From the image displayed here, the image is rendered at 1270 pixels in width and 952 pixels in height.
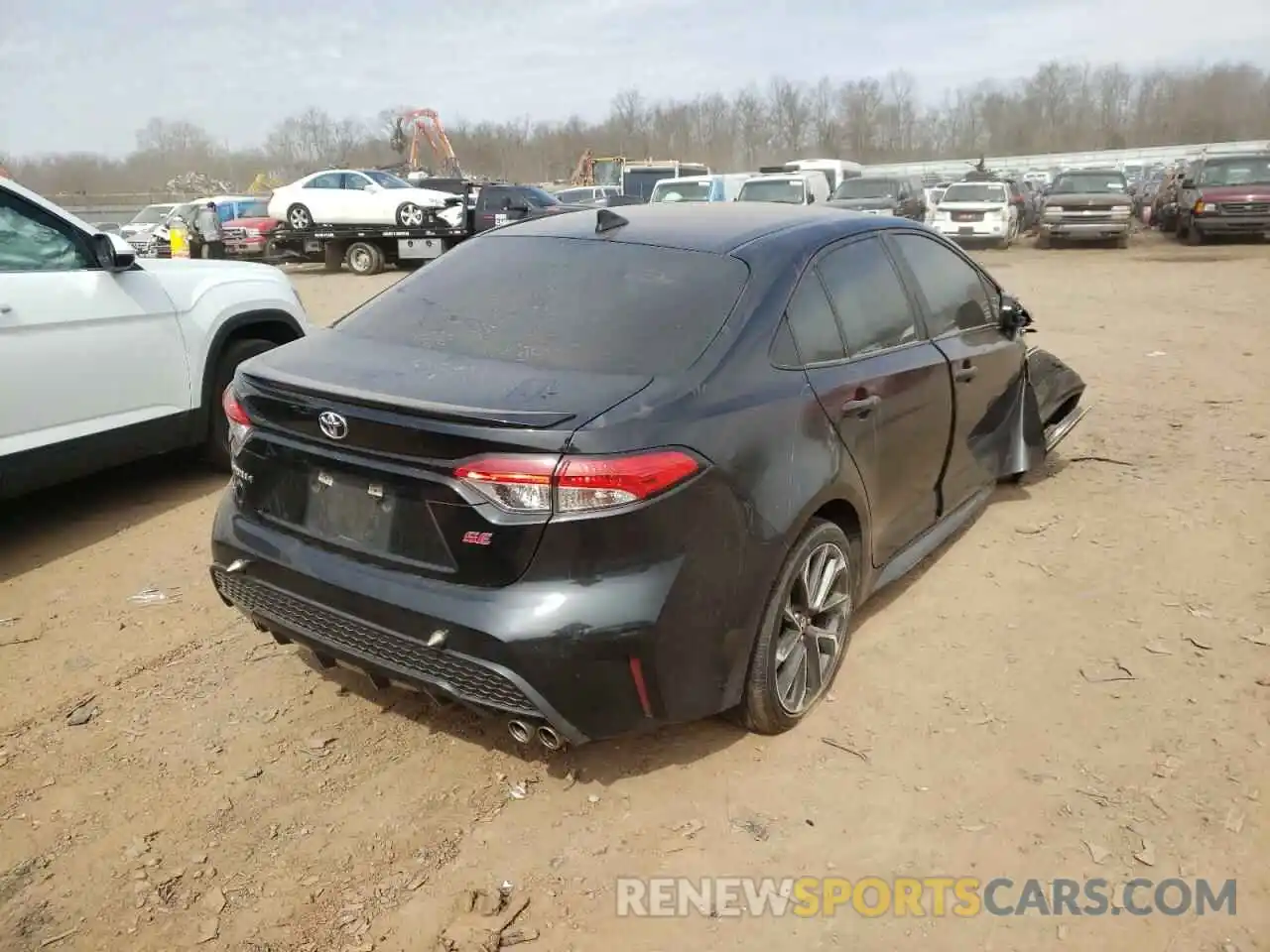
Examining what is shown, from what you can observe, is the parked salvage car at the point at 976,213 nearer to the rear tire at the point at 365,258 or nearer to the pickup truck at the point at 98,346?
the rear tire at the point at 365,258

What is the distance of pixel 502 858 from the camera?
8.64 ft

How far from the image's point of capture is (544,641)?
2467 millimetres

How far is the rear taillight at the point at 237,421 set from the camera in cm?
300

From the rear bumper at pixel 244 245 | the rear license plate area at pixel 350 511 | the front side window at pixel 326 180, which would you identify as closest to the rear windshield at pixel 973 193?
the front side window at pixel 326 180

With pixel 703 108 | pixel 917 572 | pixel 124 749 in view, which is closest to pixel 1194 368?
pixel 917 572

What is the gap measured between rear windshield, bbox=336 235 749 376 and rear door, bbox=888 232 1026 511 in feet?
4.03

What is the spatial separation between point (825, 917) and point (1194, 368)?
7.50 m

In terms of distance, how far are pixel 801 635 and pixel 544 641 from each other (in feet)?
3.30

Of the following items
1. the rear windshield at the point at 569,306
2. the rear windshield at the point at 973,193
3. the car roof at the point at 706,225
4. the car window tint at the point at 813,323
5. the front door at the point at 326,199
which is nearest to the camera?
the rear windshield at the point at 569,306

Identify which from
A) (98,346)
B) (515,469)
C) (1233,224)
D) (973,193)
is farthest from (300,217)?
(515,469)

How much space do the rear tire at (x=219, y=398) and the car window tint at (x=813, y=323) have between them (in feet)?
11.8

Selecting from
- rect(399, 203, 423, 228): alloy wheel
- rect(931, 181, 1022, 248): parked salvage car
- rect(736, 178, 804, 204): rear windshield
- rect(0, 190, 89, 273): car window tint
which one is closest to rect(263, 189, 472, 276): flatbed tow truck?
rect(399, 203, 423, 228): alloy wheel

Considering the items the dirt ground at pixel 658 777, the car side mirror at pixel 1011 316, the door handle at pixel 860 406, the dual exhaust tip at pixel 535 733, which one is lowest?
the dirt ground at pixel 658 777

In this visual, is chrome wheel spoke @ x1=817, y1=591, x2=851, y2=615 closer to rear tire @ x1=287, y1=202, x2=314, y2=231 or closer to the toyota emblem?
the toyota emblem
